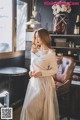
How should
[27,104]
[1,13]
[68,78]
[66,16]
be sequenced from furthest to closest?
[66,16]
[1,13]
[68,78]
[27,104]

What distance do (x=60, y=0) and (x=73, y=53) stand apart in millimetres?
1050

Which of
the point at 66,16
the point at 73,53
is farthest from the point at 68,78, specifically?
the point at 66,16

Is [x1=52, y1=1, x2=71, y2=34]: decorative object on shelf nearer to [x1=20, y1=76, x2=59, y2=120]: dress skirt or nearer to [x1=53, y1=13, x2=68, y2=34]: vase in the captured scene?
[x1=53, y1=13, x2=68, y2=34]: vase

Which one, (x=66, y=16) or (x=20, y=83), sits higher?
(x=66, y=16)

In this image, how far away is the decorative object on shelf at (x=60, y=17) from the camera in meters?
4.03

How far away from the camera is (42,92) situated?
2.70 m

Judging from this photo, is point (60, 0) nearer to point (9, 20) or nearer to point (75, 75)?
point (9, 20)

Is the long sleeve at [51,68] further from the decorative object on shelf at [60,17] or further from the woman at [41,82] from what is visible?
the decorative object on shelf at [60,17]

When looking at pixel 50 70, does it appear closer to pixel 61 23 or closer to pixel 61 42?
pixel 61 42

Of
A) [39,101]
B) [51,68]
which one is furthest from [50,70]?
[39,101]

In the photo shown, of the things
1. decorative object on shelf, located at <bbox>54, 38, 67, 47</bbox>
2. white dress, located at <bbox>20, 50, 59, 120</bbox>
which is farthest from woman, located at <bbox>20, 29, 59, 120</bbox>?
decorative object on shelf, located at <bbox>54, 38, 67, 47</bbox>

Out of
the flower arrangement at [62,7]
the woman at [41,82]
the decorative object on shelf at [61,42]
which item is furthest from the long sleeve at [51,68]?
the flower arrangement at [62,7]

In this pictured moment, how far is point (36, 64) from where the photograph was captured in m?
2.67

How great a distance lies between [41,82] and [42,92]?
0.12 metres
